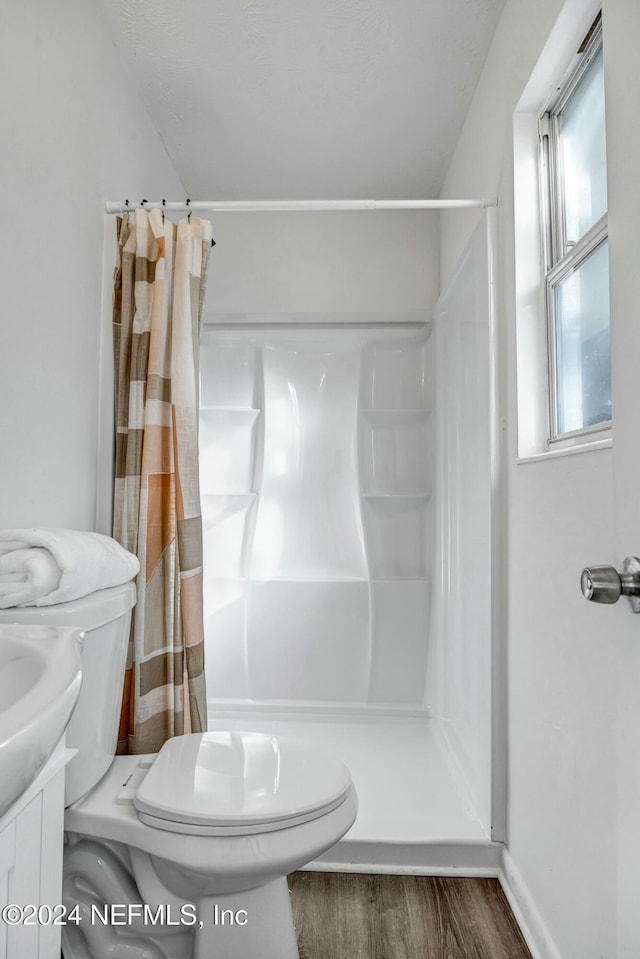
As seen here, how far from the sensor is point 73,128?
1592 mm

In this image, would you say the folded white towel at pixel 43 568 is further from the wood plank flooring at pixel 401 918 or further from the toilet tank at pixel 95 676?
the wood plank flooring at pixel 401 918

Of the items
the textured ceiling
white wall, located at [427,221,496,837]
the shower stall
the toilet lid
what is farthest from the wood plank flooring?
the textured ceiling

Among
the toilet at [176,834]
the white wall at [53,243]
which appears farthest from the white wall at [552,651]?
the white wall at [53,243]

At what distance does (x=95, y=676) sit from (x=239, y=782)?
0.37 m

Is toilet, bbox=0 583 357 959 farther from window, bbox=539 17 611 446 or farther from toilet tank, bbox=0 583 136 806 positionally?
window, bbox=539 17 611 446

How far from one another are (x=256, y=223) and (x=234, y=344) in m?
0.56

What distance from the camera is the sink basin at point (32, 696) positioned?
0.43 meters

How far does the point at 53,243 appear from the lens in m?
1.50

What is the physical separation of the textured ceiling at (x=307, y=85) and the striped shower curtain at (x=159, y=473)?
0.60m

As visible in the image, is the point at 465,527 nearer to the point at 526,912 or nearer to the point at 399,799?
the point at 399,799

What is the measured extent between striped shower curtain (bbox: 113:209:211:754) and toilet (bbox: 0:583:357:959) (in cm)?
29

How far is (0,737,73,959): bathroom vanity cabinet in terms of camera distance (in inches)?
32.9

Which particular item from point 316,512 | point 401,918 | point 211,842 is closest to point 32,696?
point 211,842

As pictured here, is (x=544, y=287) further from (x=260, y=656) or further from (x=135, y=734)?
(x=260, y=656)
